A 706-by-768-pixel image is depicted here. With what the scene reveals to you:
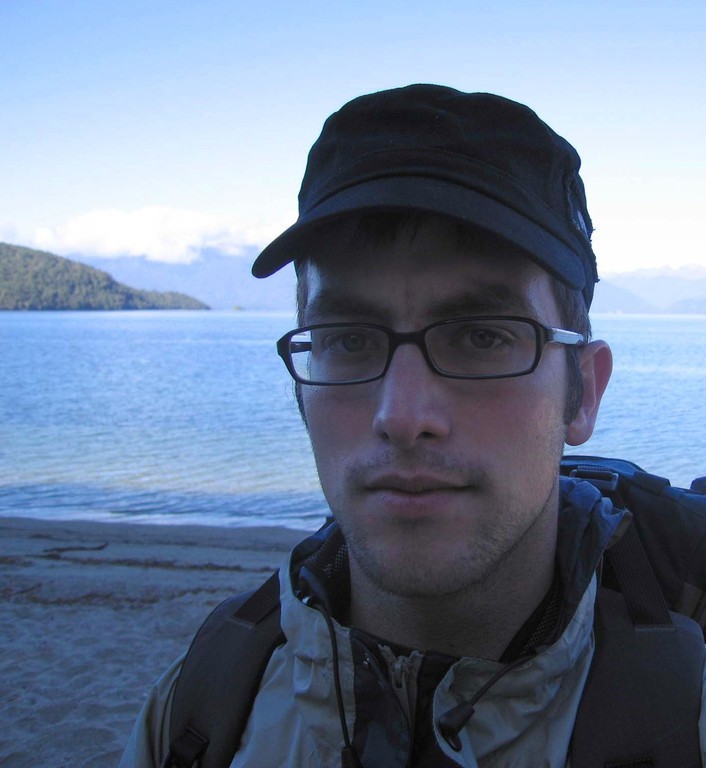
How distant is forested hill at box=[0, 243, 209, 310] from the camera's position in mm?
170250

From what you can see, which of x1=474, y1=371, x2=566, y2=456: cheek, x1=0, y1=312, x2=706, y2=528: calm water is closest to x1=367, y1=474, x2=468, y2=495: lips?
x1=474, y1=371, x2=566, y2=456: cheek

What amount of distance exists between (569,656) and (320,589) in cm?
60

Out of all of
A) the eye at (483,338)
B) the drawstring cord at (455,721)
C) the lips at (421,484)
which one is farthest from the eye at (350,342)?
the drawstring cord at (455,721)

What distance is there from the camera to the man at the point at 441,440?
1.54m

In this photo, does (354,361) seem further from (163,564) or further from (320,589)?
(163,564)

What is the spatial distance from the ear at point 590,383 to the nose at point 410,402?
0.43m

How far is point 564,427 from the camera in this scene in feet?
5.74

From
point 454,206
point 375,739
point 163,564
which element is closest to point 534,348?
point 454,206

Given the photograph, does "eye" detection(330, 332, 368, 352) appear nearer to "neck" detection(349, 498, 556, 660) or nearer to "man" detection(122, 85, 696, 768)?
"man" detection(122, 85, 696, 768)

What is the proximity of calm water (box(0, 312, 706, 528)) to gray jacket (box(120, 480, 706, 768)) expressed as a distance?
5576mm

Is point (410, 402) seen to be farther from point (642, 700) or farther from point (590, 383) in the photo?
point (642, 700)

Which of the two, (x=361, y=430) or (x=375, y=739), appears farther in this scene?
(x=361, y=430)

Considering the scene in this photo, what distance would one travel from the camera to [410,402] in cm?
157

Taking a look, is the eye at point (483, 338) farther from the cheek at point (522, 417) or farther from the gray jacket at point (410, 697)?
the gray jacket at point (410, 697)
